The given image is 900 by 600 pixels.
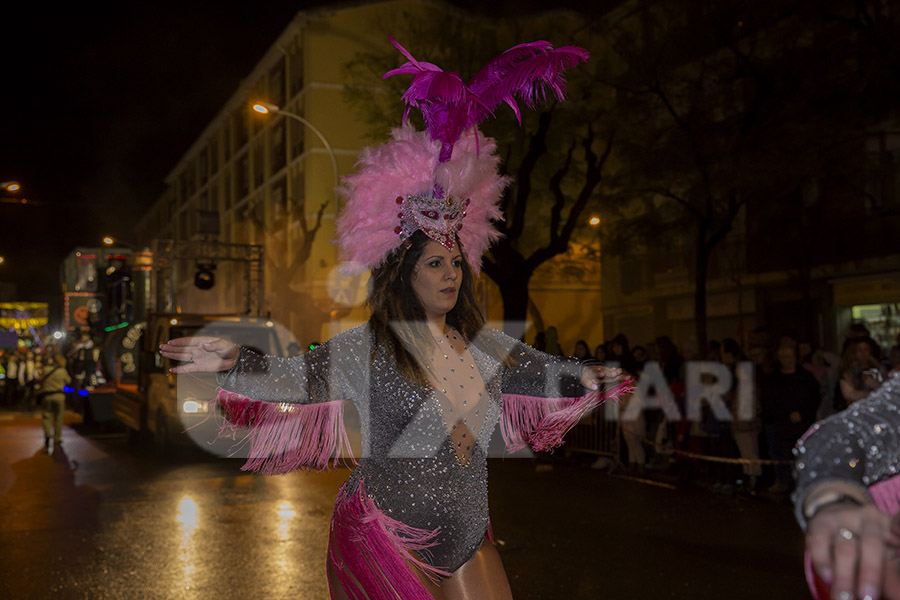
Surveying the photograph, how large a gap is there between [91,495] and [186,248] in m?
9.68

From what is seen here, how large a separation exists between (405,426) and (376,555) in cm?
39

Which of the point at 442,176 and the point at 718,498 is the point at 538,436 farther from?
the point at 718,498

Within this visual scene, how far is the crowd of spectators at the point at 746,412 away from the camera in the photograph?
9430 millimetres

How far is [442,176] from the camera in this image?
305cm

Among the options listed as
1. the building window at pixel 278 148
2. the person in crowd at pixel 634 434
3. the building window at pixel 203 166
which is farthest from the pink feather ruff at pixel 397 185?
the building window at pixel 203 166

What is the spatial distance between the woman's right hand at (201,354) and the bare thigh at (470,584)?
0.69 m

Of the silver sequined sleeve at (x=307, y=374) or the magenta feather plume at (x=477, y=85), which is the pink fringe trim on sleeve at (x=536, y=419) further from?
the magenta feather plume at (x=477, y=85)

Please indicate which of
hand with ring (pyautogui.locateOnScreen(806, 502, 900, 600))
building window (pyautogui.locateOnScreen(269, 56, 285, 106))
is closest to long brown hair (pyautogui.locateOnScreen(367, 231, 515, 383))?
hand with ring (pyautogui.locateOnScreen(806, 502, 900, 600))

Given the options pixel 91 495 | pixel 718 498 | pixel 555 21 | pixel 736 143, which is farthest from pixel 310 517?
pixel 555 21

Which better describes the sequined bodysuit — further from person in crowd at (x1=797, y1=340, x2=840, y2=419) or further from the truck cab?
the truck cab

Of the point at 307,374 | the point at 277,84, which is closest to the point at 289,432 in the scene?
the point at 307,374

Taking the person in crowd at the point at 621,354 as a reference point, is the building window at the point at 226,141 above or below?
above

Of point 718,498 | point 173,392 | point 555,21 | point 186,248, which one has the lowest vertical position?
point 718,498

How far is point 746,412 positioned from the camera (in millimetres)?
9836
